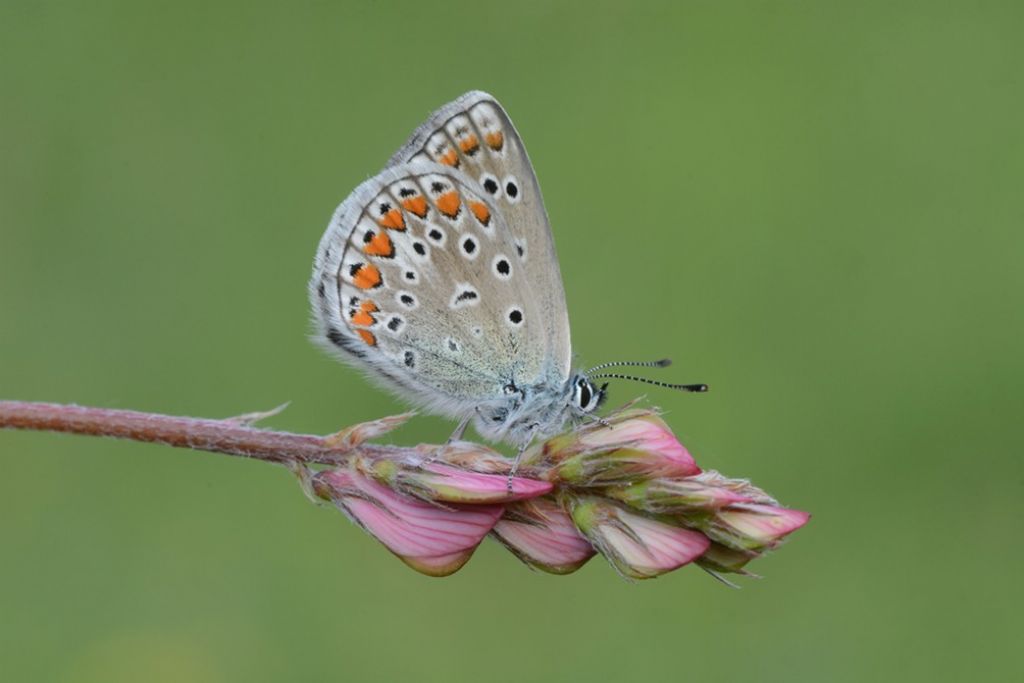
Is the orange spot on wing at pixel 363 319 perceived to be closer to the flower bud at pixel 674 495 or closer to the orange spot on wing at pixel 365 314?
the orange spot on wing at pixel 365 314

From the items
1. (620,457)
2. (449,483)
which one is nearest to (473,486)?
(449,483)

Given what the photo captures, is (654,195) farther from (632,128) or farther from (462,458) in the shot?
(462,458)

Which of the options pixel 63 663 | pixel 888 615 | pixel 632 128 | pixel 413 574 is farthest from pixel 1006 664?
pixel 63 663

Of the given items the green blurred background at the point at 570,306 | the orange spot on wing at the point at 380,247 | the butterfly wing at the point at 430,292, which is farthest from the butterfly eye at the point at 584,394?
the green blurred background at the point at 570,306

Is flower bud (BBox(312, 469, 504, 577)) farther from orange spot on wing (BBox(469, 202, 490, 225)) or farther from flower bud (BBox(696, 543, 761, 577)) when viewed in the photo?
orange spot on wing (BBox(469, 202, 490, 225))

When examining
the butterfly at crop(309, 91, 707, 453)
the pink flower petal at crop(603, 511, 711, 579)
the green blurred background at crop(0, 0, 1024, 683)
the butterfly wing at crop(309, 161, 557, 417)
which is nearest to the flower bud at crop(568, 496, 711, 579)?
the pink flower petal at crop(603, 511, 711, 579)

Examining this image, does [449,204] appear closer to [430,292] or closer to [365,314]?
[430,292]
